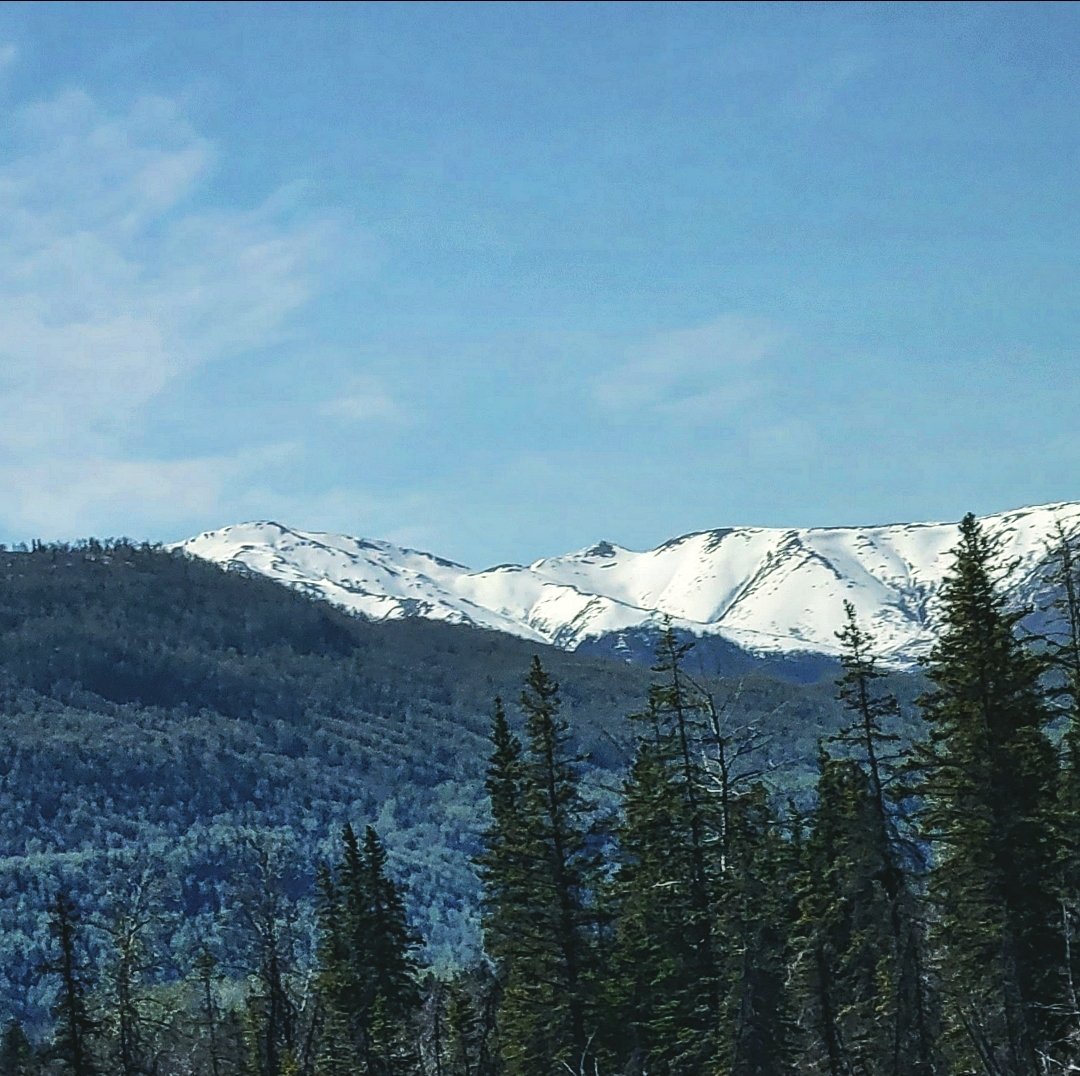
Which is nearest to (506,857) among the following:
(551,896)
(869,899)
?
(551,896)

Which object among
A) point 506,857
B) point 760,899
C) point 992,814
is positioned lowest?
point 760,899

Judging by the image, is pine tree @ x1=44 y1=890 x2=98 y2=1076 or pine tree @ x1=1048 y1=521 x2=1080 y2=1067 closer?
pine tree @ x1=1048 y1=521 x2=1080 y2=1067

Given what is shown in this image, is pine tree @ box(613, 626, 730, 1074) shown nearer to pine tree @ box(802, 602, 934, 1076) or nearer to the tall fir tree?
the tall fir tree

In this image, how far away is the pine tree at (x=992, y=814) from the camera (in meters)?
34.1

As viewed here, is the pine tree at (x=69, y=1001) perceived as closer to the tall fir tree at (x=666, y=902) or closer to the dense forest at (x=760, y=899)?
the dense forest at (x=760, y=899)

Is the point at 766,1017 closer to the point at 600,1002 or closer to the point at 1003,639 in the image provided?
the point at 600,1002

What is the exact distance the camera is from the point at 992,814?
112 ft

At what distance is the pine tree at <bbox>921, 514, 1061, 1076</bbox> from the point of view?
34.1 metres

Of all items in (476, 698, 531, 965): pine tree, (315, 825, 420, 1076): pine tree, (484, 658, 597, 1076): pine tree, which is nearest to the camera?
(484, 658, 597, 1076): pine tree

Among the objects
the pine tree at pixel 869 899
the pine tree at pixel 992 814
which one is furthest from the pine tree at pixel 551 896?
the pine tree at pixel 992 814

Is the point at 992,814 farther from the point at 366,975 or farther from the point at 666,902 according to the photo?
the point at 366,975

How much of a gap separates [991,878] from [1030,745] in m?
2.93

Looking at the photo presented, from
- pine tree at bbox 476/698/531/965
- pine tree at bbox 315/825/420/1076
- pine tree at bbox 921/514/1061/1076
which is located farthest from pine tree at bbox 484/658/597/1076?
pine tree at bbox 315/825/420/1076

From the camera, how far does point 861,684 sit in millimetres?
35188
